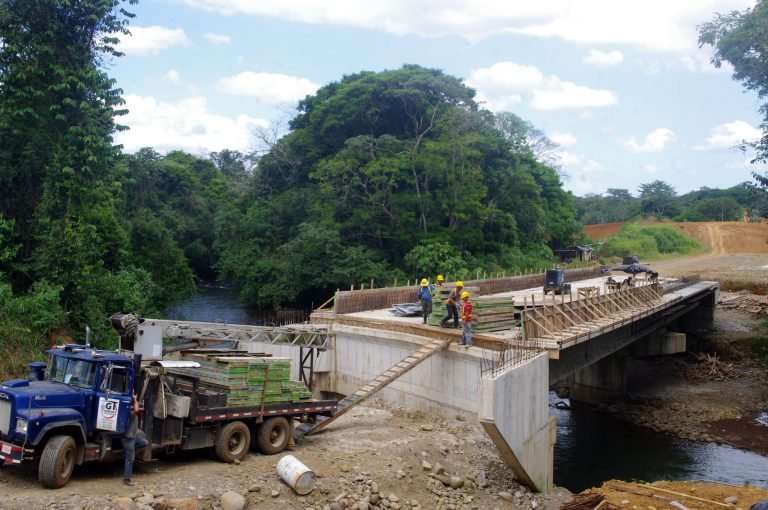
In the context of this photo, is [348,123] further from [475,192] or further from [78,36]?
[78,36]

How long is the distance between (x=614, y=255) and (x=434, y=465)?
7019cm

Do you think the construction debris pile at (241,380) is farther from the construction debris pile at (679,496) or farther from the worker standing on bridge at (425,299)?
the construction debris pile at (679,496)

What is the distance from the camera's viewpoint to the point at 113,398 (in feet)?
45.2

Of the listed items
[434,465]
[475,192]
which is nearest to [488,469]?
[434,465]

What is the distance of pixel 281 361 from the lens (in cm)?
1703

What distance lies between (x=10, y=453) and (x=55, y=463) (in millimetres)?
823

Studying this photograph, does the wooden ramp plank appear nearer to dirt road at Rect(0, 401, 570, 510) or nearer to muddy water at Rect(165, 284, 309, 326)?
dirt road at Rect(0, 401, 570, 510)

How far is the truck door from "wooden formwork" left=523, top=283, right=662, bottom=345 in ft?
40.0

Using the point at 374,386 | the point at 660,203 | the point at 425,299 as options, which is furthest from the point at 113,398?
the point at 660,203

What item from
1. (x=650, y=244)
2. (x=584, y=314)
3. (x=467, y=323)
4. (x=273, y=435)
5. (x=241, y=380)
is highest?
(x=650, y=244)

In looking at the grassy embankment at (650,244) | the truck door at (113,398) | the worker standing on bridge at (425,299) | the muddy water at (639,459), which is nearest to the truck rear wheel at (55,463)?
the truck door at (113,398)

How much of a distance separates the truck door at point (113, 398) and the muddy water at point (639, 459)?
16.1m

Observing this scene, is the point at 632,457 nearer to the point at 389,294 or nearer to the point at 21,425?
the point at 389,294

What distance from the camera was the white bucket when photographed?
48.2 feet
